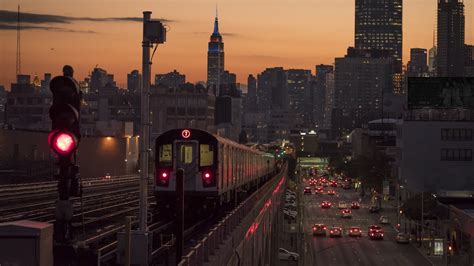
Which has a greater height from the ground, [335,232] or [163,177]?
[163,177]

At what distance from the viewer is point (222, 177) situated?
30547 mm

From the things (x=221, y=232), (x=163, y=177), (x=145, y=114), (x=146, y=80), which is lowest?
(x=221, y=232)

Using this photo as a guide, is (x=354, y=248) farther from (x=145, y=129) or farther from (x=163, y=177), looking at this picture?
(x=145, y=129)

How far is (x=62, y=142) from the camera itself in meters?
9.23

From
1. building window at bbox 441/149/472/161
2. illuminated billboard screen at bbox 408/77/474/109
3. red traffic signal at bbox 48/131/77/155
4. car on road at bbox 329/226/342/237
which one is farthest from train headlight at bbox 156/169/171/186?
illuminated billboard screen at bbox 408/77/474/109

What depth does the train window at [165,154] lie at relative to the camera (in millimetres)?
28922

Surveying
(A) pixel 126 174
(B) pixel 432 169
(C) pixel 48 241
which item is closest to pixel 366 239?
(B) pixel 432 169

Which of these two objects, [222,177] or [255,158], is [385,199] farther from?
[222,177]

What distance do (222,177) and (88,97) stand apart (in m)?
129

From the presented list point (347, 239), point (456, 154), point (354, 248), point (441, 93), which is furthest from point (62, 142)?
point (441, 93)

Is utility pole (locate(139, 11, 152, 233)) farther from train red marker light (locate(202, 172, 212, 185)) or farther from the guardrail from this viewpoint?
train red marker light (locate(202, 172, 212, 185))

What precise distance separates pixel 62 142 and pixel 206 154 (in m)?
19.8

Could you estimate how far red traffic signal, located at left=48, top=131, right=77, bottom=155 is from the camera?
9219 millimetres

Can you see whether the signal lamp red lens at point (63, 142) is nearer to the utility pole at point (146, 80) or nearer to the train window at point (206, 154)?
the utility pole at point (146, 80)
